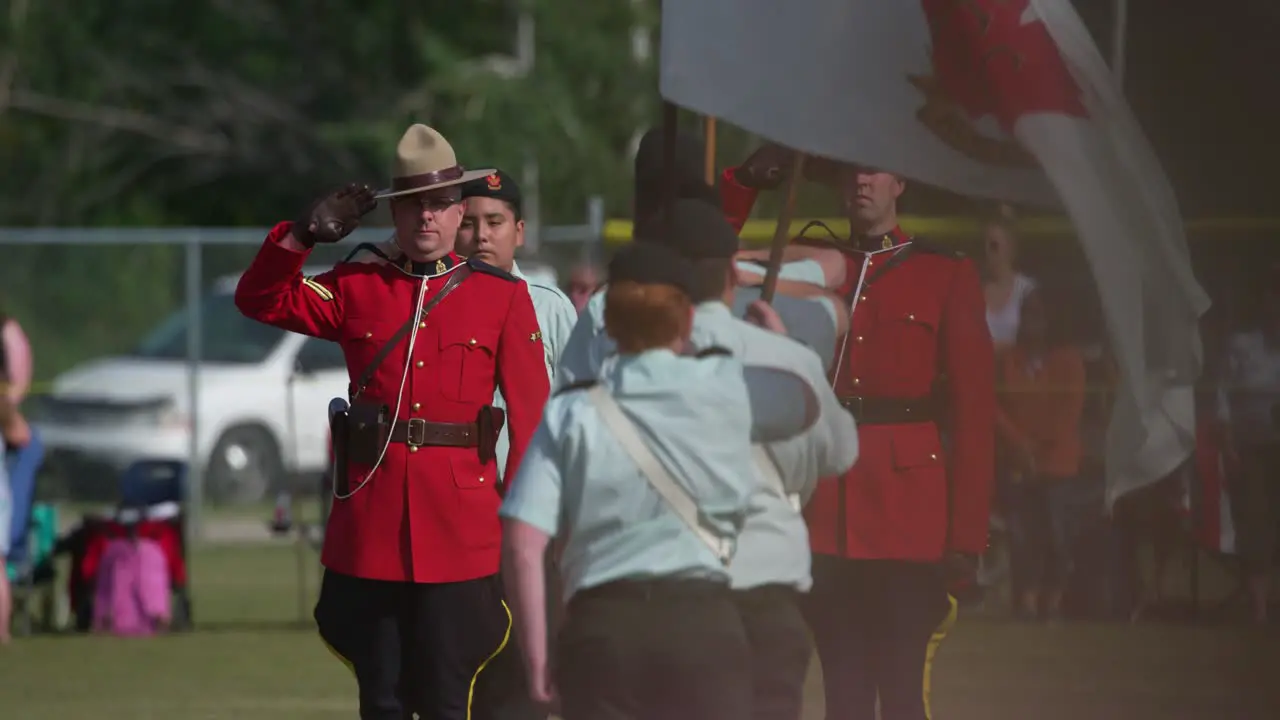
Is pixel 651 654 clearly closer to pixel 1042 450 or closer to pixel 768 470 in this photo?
pixel 768 470

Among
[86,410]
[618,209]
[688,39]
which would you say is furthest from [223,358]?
[688,39]

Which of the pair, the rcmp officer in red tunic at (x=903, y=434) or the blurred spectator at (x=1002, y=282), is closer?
the blurred spectator at (x=1002, y=282)

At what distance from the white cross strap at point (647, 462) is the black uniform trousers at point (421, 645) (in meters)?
1.60

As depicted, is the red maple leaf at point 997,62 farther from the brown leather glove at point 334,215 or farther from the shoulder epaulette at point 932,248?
the brown leather glove at point 334,215

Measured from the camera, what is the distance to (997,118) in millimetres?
6105

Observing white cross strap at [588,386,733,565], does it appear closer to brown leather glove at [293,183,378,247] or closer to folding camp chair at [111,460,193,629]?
brown leather glove at [293,183,378,247]

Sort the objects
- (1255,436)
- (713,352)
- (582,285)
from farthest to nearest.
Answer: (582,285) < (1255,436) < (713,352)

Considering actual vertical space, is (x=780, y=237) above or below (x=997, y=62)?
below

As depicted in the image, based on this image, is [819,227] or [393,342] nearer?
[819,227]

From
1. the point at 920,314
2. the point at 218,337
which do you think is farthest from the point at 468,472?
the point at 218,337

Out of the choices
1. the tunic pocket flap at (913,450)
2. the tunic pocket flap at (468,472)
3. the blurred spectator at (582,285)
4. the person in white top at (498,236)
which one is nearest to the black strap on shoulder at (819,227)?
the tunic pocket flap at (913,450)

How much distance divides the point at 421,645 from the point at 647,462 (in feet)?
5.50

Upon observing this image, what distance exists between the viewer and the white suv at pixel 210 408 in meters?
18.3

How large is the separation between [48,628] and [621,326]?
28.9ft
